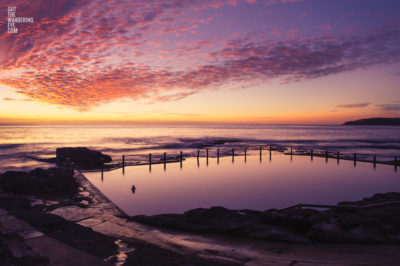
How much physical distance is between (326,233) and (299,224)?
3.54 feet

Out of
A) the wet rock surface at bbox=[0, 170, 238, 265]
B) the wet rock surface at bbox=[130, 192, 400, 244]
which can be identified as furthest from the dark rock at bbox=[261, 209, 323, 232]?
the wet rock surface at bbox=[0, 170, 238, 265]

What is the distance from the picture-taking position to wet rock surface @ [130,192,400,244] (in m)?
8.04

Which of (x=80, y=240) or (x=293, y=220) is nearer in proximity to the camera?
(x=80, y=240)

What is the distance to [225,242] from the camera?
856 centimetres

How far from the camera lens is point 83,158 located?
32062 mm

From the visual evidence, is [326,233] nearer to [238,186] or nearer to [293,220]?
[293,220]

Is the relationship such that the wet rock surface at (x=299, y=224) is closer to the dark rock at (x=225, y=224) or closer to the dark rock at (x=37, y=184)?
the dark rock at (x=225, y=224)

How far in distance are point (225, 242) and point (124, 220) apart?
14.6ft

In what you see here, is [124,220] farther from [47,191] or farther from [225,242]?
[47,191]

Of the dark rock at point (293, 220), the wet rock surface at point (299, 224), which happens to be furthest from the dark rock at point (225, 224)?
the dark rock at point (293, 220)

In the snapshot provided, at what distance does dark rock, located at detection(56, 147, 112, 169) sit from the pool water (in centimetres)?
507

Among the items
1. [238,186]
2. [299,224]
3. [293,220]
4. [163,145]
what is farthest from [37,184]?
[163,145]

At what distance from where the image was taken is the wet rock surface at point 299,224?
317 inches

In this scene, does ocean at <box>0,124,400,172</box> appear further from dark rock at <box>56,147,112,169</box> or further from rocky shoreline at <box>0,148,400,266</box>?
rocky shoreline at <box>0,148,400,266</box>
